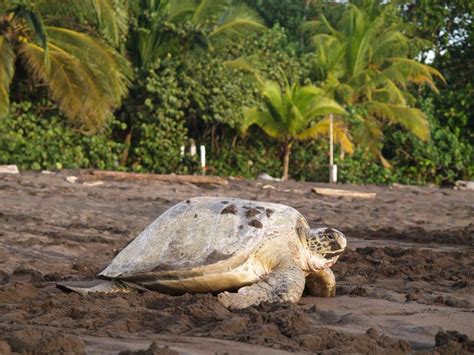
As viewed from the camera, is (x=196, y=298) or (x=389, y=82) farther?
(x=389, y=82)

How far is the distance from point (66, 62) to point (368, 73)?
26.7 ft

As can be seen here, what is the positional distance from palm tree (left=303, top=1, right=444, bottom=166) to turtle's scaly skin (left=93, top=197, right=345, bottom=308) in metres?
15.4

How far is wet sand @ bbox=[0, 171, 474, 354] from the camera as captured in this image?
2943 mm

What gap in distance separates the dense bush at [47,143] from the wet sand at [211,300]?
4950 mm

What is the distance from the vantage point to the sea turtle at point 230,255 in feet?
13.0

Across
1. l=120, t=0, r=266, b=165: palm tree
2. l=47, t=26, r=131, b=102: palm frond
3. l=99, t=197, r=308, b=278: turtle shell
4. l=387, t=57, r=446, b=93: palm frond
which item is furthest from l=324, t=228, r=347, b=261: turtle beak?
l=387, t=57, r=446, b=93: palm frond

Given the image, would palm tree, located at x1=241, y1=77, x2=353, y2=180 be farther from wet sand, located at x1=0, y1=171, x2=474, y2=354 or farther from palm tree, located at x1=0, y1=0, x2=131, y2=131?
wet sand, located at x1=0, y1=171, x2=474, y2=354

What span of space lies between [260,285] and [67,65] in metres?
11.4

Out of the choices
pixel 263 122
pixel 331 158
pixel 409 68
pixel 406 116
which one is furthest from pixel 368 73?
pixel 263 122

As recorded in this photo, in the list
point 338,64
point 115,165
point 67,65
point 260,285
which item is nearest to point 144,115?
point 115,165

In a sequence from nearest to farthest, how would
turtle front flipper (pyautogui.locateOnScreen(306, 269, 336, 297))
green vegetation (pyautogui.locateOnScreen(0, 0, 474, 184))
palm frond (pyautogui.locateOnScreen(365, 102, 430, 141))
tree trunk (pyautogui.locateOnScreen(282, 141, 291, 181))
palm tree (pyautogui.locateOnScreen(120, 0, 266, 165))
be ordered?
turtle front flipper (pyautogui.locateOnScreen(306, 269, 336, 297)), green vegetation (pyautogui.locateOnScreen(0, 0, 474, 184)), palm tree (pyautogui.locateOnScreen(120, 0, 266, 165)), tree trunk (pyautogui.locateOnScreen(282, 141, 291, 181)), palm frond (pyautogui.locateOnScreen(365, 102, 430, 141))

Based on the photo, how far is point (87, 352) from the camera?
2689 mm

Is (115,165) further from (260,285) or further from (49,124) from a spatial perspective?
(260,285)

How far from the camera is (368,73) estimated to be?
20359 millimetres
